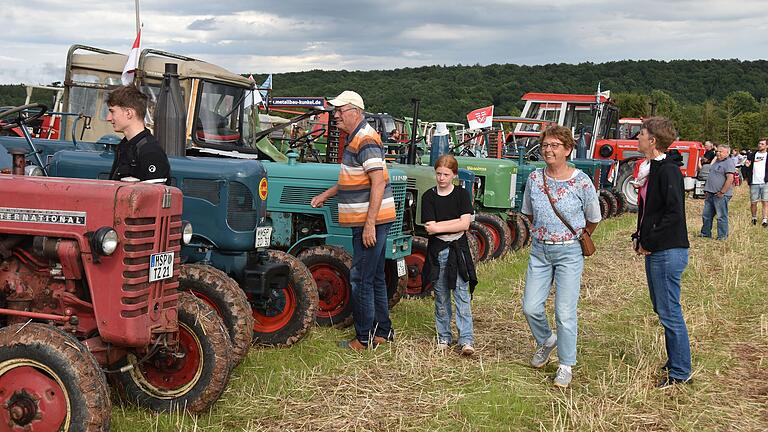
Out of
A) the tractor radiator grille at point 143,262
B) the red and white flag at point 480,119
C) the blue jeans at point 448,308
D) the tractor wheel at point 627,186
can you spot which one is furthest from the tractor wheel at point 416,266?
the tractor wheel at point 627,186

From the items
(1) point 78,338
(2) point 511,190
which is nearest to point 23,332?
(1) point 78,338

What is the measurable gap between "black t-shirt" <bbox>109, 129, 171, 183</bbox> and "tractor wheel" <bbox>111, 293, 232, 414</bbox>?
75 cm

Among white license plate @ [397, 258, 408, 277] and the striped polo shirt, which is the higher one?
the striped polo shirt

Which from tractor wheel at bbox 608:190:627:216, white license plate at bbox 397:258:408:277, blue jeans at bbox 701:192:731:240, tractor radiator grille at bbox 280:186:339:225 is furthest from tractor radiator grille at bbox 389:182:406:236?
tractor wheel at bbox 608:190:627:216

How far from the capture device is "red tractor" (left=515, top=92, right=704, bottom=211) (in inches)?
722

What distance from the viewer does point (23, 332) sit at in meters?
3.41

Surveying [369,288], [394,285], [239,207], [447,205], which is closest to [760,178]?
[394,285]

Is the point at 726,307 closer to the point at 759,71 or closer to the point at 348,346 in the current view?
the point at 348,346

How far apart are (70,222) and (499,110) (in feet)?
148

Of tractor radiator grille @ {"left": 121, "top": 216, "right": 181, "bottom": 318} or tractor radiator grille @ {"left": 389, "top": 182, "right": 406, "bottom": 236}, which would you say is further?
tractor radiator grille @ {"left": 389, "top": 182, "right": 406, "bottom": 236}

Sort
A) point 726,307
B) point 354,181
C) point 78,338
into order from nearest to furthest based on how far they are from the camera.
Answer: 1. point 78,338
2. point 354,181
3. point 726,307

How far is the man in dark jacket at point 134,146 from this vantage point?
4267mm

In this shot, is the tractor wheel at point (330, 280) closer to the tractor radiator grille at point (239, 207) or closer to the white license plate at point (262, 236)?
the white license plate at point (262, 236)

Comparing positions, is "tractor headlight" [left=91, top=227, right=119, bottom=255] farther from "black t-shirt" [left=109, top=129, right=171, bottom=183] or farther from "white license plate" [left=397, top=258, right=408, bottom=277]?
"white license plate" [left=397, top=258, right=408, bottom=277]
